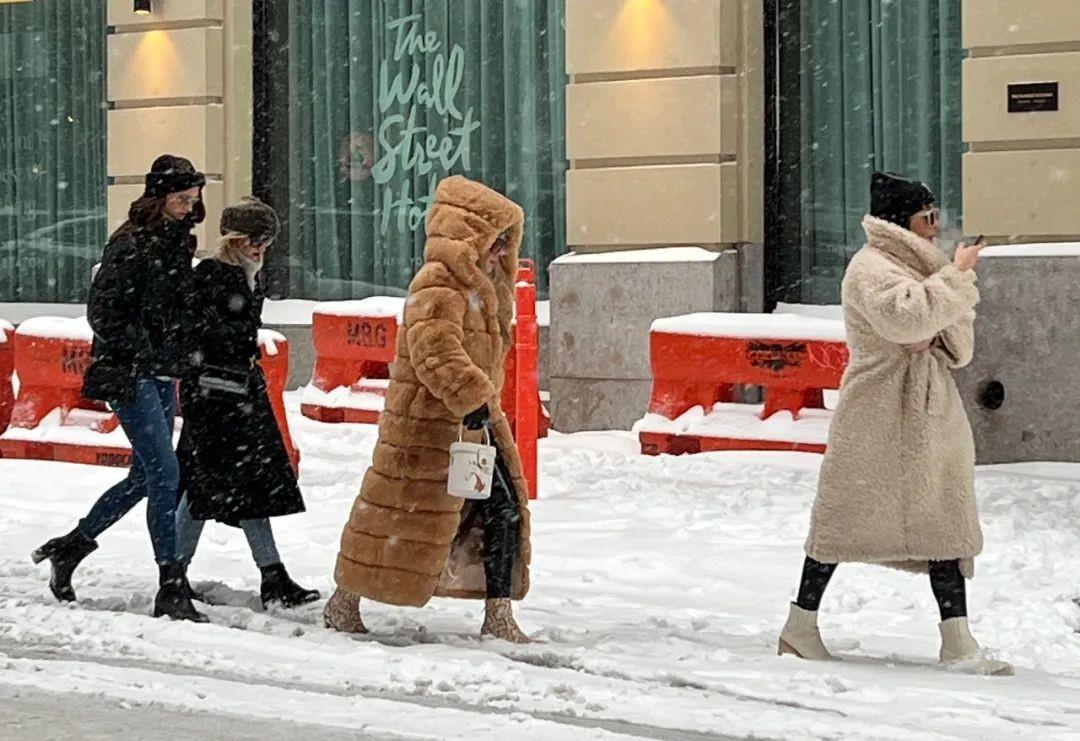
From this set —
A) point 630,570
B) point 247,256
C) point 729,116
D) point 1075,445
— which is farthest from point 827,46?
point 247,256

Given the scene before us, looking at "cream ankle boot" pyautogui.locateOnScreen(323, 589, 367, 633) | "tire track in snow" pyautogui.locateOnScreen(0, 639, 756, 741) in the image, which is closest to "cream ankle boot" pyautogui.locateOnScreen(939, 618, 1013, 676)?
"tire track in snow" pyautogui.locateOnScreen(0, 639, 756, 741)

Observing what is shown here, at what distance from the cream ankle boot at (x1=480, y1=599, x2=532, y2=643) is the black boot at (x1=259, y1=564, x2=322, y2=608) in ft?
3.41

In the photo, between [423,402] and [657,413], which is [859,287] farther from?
[657,413]

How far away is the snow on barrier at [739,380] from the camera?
479 inches

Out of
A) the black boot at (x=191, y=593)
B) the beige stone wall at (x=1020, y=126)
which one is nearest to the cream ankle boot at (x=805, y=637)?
the black boot at (x=191, y=593)

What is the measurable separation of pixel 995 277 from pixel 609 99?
3.61m

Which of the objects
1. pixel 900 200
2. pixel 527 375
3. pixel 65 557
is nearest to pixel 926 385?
pixel 900 200

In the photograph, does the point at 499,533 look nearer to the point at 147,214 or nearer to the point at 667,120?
the point at 147,214

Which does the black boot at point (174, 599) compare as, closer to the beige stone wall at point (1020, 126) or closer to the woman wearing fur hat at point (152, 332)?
the woman wearing fur hat at point (152, 332)

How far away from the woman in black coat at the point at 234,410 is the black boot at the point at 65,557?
1.57 feet

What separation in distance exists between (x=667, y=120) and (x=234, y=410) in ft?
23.1

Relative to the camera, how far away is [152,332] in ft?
25.2

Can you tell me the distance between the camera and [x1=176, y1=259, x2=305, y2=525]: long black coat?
773 centimetres

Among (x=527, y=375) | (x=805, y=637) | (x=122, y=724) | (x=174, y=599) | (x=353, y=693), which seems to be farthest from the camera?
(x=527, y=375)
